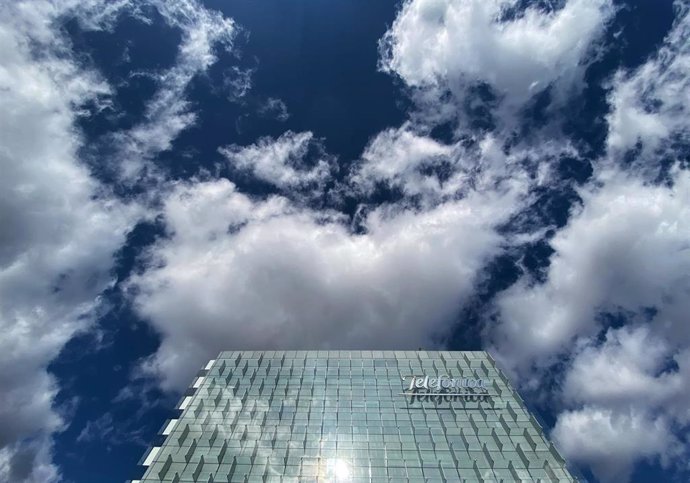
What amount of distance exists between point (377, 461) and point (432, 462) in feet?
20.7

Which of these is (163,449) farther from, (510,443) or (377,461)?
(510,443)

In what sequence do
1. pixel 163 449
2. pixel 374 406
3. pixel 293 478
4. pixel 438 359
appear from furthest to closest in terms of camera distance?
pixel 438 359 → pixel 374 406 → pixel 163 449 → pixel 293 478

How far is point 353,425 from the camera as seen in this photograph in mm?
55031

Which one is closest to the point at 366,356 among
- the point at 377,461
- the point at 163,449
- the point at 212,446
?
the point at 377,461

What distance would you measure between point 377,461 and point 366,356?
78.1 feet

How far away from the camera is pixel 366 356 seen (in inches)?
2840

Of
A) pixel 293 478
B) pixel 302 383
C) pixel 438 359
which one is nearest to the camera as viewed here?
pixel 293 478

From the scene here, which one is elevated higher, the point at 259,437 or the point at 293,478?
the point at 259,437

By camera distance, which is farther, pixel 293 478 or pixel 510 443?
pixel 510 443

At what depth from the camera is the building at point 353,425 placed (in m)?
47.7

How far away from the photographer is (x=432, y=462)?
1918 inches

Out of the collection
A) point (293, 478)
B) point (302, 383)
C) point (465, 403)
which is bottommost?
point (293, 478)

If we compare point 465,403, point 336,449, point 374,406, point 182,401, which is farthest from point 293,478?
point 465,403

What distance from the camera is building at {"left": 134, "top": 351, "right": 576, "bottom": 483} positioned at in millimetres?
47656
